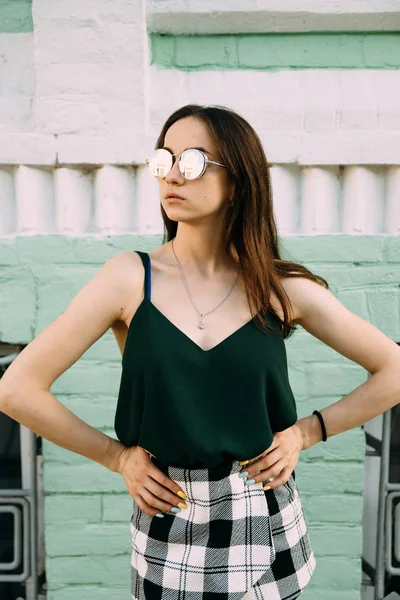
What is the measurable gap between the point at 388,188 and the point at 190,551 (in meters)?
1.50

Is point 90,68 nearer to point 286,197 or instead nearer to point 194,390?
point 286,197

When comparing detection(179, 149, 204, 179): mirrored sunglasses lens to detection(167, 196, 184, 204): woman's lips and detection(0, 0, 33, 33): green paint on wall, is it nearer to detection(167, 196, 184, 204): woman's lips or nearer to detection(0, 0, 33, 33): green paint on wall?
detection(167, 196, 184, 204): woman's lips

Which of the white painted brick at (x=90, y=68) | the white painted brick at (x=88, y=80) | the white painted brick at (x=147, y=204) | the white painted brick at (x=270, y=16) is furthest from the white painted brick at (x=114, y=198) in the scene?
the white painted brick at (x=270, y=16)

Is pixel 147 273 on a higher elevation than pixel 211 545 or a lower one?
higher

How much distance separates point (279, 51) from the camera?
2322mm

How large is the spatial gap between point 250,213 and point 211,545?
2.63ft

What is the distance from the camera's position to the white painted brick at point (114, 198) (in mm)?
2250

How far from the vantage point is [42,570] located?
2535 mm

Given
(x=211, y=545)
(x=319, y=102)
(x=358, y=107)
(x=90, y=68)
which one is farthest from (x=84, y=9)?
(x=211, y=545)

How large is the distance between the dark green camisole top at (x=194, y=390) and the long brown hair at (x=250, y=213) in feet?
0.37

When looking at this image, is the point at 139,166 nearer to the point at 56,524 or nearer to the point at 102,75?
the point at 102,75

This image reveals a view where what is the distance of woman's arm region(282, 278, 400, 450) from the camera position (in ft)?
5.25

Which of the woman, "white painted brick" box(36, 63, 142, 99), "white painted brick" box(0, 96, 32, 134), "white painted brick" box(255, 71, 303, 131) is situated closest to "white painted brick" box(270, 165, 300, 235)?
"white painted brick" box(255, 71, 303, 131)

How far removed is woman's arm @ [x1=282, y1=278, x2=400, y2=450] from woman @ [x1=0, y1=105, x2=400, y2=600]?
0.04 feet
